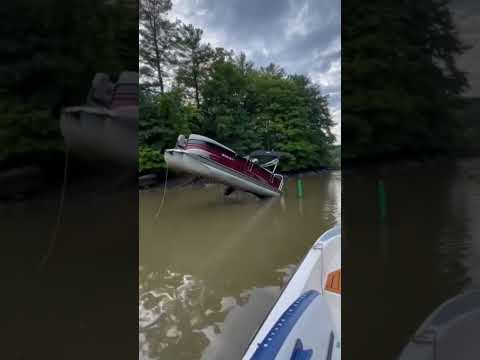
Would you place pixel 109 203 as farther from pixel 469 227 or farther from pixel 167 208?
pixel 167 208

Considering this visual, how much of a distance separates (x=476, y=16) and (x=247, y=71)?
2.59 metres

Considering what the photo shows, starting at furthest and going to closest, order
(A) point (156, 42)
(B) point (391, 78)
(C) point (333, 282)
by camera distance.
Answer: (A) point (156, 42) < (C) point (333, 282) < (B) point (391, 78)

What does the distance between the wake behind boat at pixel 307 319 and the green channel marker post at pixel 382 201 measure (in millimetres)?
228

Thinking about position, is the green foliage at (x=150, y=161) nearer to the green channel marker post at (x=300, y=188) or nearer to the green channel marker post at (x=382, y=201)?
the green channel marker post at (x=300, y=188)

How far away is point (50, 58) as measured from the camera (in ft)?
2.50

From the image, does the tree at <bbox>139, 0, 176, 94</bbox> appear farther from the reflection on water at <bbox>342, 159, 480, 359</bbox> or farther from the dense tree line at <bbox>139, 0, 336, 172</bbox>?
the reflection on water at <bbox>342, 159, 480, 359</bbox>

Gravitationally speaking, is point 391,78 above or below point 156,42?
below

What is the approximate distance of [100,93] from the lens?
775 mm

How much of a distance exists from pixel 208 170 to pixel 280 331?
267 centimetres

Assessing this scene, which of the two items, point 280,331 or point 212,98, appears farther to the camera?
point 212,98


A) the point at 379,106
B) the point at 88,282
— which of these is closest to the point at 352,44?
the point at 379,106

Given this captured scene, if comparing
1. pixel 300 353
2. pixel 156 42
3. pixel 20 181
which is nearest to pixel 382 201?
pixel 300 353

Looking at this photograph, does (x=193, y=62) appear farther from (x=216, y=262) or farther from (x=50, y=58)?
(x=50, y=58)

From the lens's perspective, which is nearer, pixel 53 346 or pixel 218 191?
pixel 53 346
